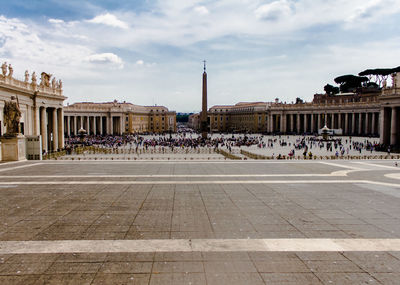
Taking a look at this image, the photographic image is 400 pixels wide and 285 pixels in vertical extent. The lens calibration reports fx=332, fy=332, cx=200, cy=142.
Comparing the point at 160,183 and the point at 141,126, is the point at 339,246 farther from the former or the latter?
the point at 141,126

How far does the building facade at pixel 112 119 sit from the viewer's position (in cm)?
11564

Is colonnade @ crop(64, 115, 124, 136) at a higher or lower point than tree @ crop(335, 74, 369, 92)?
lower

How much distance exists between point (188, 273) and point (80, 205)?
6593 millimetres

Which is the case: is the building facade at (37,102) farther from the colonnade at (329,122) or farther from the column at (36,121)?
the colonnade at (329,122)

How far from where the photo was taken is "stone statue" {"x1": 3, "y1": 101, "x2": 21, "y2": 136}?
81.4 ft

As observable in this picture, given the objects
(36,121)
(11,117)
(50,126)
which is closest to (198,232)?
(11,117)

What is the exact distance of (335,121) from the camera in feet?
359

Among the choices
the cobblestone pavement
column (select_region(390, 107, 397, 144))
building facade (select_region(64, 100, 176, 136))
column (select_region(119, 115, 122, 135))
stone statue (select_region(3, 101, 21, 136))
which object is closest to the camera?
the cobblestone pavement

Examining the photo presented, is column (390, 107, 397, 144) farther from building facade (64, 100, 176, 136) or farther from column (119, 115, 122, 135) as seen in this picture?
column (119, 115, 122, 135)

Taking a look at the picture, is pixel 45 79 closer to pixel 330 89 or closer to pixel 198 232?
pixel 198 232

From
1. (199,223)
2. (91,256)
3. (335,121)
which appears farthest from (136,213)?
(335,121)

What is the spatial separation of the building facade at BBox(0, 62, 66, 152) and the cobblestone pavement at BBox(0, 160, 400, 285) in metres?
23.6

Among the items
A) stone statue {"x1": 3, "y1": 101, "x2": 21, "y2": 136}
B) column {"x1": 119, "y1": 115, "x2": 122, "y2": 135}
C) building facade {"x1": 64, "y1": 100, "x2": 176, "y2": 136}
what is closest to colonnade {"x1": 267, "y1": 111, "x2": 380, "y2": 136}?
column {"x1": 119, "y1": 115, "x2": 122, "y2": 135}

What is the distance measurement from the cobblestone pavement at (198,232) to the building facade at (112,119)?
9455 cm
